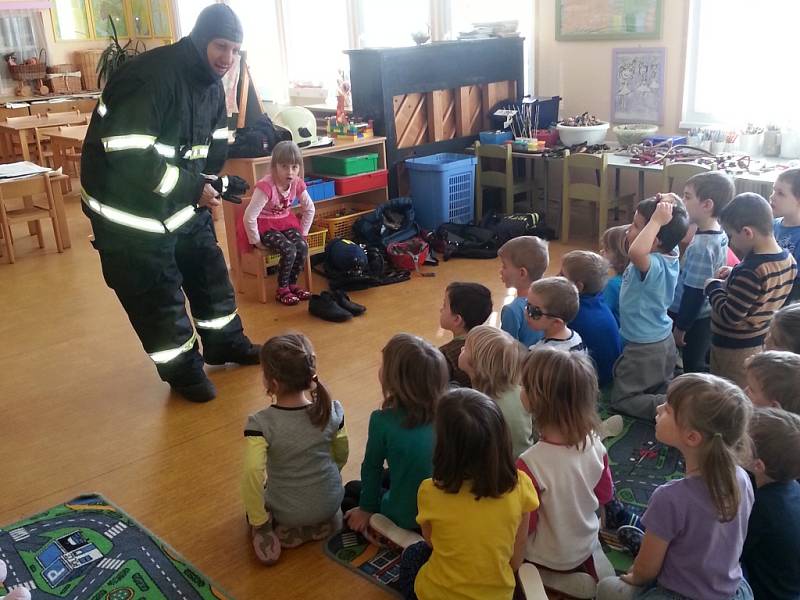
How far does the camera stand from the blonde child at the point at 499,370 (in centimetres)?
251

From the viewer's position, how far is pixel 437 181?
6.02 meters

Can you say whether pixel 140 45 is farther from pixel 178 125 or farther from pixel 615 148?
pixel 178 125

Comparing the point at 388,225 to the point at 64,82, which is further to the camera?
the point at 64,82

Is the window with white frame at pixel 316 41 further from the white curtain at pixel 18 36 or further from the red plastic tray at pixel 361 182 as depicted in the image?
the white curtain at pixel 18 36

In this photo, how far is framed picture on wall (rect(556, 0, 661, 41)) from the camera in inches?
230

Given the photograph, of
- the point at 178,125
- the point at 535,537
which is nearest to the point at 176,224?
the point at 178,125

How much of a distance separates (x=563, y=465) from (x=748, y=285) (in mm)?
1480

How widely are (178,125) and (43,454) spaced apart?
1532 millimetres

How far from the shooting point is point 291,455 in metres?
2.56

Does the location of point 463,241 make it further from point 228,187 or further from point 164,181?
point 164,181

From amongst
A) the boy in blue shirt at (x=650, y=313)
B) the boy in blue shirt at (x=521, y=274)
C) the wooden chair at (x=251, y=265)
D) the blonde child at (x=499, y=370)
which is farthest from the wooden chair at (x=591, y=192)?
the blonde child at (x=499, y=370)

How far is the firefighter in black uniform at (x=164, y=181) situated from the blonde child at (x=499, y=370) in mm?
1647

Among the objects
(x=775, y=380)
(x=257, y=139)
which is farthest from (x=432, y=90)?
(x=775, y=380)

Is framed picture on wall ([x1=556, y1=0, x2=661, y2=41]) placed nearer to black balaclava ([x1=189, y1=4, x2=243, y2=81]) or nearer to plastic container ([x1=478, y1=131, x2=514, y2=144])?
plastic container ([x1=478, y1=131, x2=514, y2=144])
